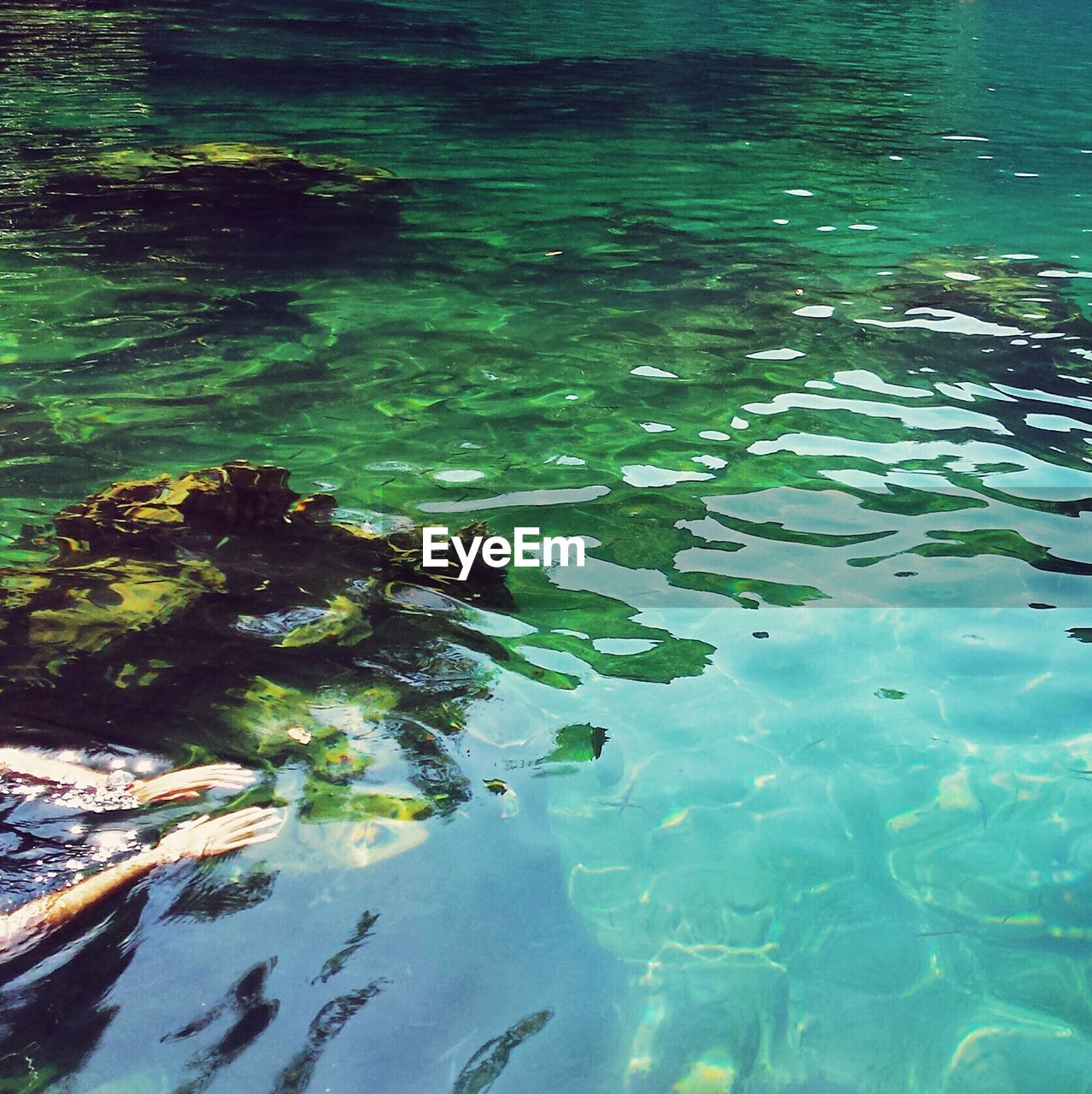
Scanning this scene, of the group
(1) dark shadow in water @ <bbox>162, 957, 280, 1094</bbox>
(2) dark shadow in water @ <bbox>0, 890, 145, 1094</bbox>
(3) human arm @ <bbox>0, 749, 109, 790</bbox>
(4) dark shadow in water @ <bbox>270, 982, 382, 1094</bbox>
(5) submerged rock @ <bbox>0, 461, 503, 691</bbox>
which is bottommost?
(4) dark shadow in water @ <bbox>270, 982, 382, 1094</bbox>

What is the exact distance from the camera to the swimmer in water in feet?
10.4

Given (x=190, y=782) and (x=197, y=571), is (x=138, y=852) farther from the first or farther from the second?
(x=197, y=571)

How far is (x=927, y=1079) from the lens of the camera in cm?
289

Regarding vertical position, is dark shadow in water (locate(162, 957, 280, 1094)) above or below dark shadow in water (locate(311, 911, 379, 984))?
below

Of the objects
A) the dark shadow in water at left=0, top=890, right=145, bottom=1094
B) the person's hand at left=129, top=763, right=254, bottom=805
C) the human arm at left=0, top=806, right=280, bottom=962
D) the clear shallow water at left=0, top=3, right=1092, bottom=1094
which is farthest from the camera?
the person's hand at left=129, top=763, right=254, bottom=805

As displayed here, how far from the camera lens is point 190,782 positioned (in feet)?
12.3

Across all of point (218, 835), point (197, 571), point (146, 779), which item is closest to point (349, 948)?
point (218, 835)

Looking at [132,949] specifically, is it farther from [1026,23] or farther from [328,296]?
[1026,23]

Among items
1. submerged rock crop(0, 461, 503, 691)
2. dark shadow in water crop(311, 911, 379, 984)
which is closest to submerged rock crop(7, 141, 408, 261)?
submerged rock crop(0, 461, 503, 691)

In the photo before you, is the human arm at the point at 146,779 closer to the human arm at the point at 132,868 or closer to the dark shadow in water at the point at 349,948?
the human arm at the point at 132,868

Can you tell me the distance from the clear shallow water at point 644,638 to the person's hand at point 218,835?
0.09m

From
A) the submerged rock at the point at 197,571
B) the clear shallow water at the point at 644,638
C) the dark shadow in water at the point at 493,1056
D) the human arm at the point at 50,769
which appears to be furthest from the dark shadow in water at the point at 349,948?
the submerged rock at the point at 197,571

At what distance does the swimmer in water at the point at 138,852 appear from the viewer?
10.4 ft

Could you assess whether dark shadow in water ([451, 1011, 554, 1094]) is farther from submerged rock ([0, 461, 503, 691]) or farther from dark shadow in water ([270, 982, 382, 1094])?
submerged rock ([0, 461, 503, 691])
